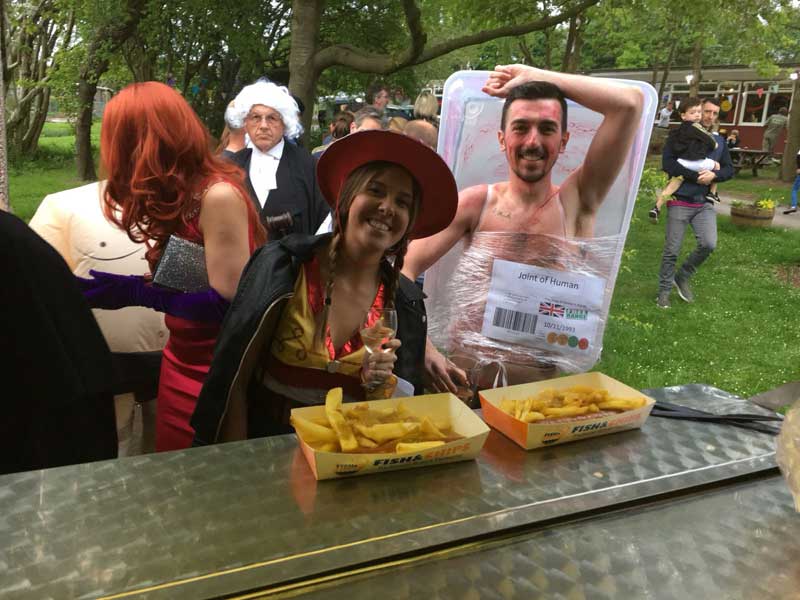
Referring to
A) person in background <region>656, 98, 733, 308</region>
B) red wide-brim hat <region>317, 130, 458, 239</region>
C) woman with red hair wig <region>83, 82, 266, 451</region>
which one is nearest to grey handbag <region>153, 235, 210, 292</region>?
woman with red hair wig <region>83, 82, 266, 451</region>

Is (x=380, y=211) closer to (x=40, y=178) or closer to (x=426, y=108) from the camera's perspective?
(x=426, y=108)

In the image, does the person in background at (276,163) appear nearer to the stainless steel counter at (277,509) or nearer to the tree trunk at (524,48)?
the stainless steel counter at (277,509)

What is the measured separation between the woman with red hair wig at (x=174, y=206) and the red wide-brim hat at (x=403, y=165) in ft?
1.52

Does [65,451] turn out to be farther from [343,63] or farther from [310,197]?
[343,63]

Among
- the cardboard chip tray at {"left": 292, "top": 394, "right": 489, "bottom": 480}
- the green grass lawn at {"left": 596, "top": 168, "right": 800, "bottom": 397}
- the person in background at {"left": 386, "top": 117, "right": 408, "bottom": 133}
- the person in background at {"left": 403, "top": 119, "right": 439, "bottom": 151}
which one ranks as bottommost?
the green grass lawn at {"left": 596, "top": 168, "right": 800, "bottom": 397}

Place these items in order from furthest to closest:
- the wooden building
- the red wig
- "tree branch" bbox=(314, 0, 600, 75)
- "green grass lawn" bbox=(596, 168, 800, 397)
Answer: the wooden building < "tree branch" bbox=(314, 0, 600, 75) < "green grass lawn" bbox=(596, 168, 800, 397) < the red wig

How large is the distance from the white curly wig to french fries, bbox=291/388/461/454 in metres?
2.88

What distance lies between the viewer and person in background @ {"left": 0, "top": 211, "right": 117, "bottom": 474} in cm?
140

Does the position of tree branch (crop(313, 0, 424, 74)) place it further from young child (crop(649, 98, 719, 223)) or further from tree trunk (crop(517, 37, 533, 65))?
tree trunk (crop(517, 37, 533, 65))

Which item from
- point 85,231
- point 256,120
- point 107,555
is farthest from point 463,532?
point 256,120

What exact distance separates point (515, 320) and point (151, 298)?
1.33 m

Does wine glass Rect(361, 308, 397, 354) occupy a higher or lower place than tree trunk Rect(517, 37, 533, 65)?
lower

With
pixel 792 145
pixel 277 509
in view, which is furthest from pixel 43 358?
pixel 792 145

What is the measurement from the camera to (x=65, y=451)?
158cm
